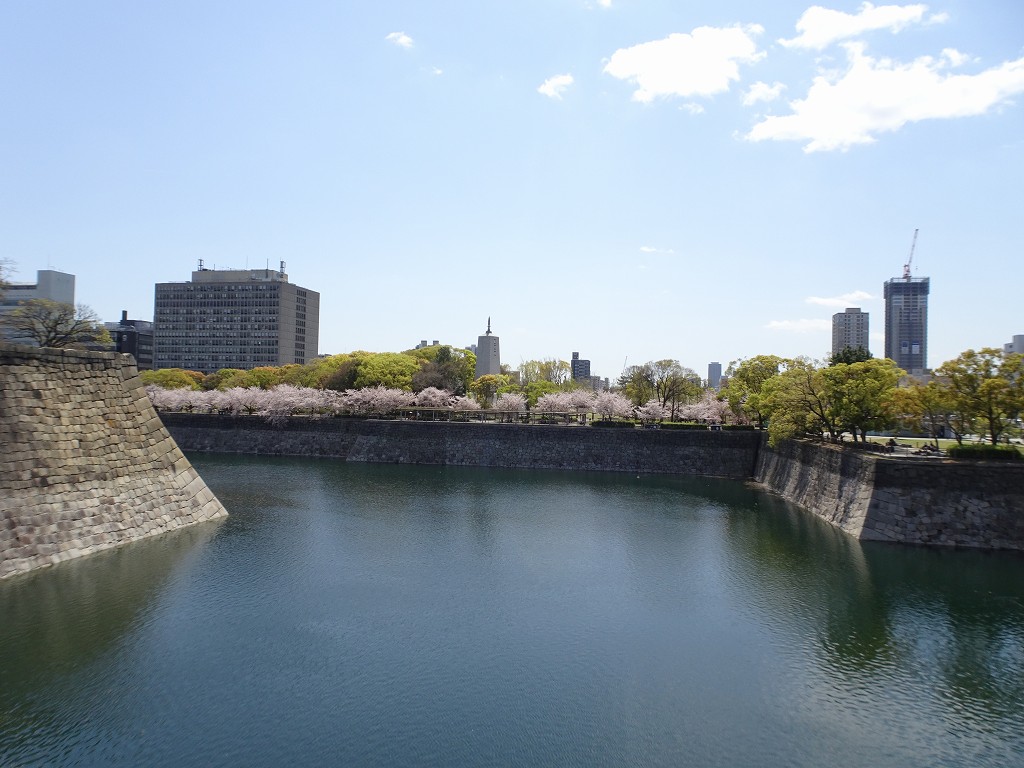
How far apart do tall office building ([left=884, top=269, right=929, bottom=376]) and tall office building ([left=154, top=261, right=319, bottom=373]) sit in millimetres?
156532

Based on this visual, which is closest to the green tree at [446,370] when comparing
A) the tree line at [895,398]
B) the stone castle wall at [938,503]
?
the tree line at [895,398]

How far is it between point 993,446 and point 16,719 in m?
30.4

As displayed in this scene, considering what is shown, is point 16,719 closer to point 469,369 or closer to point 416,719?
point 416,719

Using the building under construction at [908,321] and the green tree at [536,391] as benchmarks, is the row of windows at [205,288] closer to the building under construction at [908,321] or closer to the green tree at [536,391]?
the green tree at [536,391]

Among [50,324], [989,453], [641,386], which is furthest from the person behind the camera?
[641,386]

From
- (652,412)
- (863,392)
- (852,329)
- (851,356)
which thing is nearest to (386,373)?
(652,412)

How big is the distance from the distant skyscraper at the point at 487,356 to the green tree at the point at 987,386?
41819mm

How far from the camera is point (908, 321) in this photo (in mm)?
168625

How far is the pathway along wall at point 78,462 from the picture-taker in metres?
17.3

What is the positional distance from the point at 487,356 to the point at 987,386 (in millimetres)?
43898

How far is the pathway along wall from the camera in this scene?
1727 cm

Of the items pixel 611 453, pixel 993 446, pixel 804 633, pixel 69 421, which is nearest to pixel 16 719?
pixel 69 421

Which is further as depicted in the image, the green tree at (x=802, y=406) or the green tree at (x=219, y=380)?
the green tree at (x=219, y=380)

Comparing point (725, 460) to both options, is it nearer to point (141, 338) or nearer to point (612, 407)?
point (612, 407)
